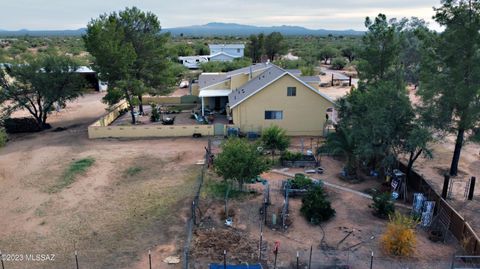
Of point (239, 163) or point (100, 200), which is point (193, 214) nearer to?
point (239, 163)

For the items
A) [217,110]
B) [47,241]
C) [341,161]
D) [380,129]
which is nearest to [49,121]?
[217,110]

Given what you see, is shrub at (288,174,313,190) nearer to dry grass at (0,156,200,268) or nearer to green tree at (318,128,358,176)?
green tree at (318,128,358,176)

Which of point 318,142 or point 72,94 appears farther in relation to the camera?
point 72,94

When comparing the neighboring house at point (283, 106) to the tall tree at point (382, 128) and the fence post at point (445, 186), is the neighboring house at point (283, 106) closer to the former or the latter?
the tall tree at point (382, 128)

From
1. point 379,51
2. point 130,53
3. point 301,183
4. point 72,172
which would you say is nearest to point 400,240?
point 301,183

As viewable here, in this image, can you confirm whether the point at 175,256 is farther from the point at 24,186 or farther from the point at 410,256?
the point at 24,186

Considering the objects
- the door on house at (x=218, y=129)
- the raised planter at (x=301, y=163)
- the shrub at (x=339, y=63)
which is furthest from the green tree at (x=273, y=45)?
the raised planter at (x=301, y=163)
